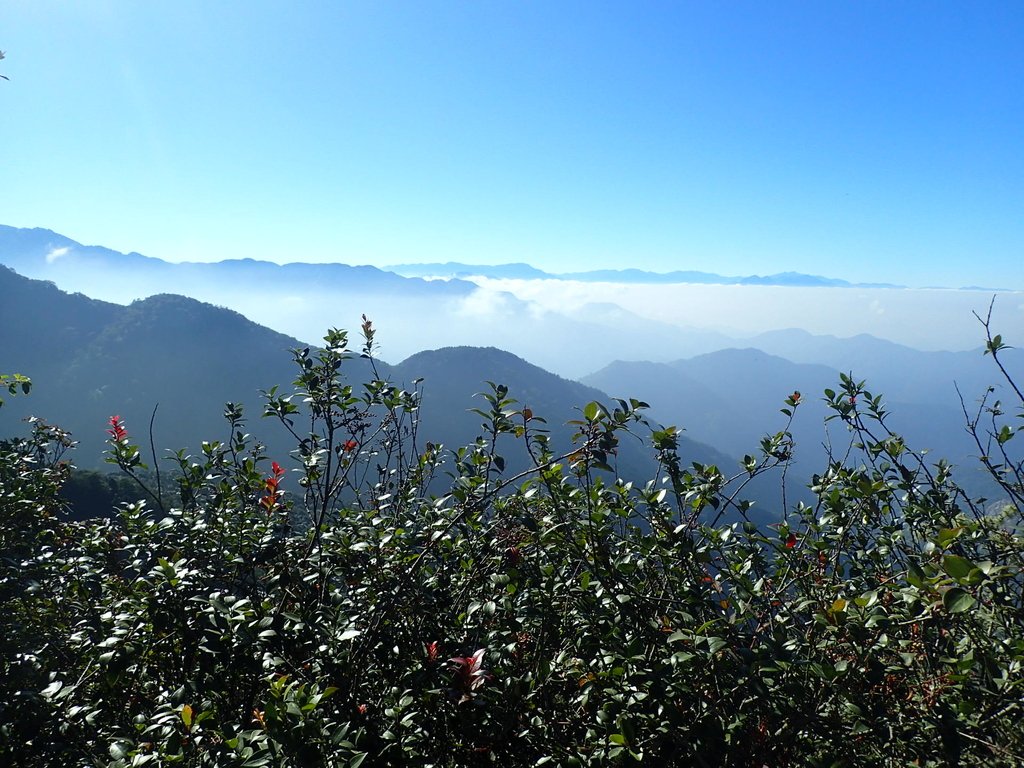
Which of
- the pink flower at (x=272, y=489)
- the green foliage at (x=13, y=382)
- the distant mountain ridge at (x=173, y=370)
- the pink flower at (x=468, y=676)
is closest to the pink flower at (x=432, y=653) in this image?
the pink flower at (x=468, y=676)

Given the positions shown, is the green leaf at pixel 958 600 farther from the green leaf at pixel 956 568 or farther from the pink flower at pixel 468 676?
the pink flower at pixel 468 676

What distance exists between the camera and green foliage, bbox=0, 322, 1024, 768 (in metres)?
2.19

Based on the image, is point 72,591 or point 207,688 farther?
point 72,591

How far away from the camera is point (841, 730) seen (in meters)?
2.18

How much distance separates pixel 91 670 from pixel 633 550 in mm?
3138

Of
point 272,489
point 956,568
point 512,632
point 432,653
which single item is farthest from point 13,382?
point 956,568

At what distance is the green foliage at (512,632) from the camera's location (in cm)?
219

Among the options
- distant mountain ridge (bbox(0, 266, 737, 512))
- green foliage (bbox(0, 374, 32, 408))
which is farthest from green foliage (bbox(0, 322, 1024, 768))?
distant mountain ridge (bbox(0, 266, 737, 512))

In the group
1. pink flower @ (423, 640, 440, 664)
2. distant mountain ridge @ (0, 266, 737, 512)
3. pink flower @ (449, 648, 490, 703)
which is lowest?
distant mountain ridge @ (0, 266, 737, 512)

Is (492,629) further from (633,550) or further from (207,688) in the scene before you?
(207,688)

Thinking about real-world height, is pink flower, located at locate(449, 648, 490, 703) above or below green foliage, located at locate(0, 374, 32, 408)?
below

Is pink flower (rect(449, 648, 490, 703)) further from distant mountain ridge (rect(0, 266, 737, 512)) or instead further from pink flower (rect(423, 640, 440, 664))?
distant mountain ridge (rect(0, 266, 737, 512))

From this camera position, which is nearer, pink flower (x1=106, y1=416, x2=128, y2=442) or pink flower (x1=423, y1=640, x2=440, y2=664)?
pink flower (x1=423, y1=640, x2=440, y2=664)

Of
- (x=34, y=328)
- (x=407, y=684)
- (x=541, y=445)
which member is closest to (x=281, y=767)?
(x=407, y=684)
